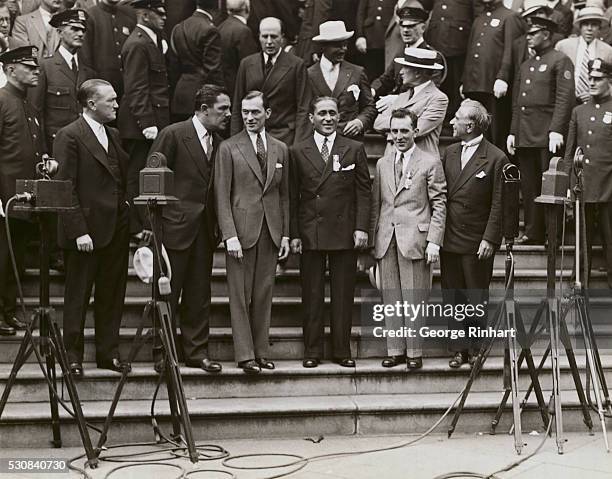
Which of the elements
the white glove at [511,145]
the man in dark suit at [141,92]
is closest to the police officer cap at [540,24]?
the white glove at [511,145]

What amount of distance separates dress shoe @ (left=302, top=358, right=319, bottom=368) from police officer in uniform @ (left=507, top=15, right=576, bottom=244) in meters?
2.58

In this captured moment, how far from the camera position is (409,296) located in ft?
23.7

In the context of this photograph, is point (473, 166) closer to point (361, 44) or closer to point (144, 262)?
point (144, 262)

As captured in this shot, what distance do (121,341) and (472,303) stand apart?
2614mm

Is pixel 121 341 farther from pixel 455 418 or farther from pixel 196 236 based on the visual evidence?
pixel 455 418

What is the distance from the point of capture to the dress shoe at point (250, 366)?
6816mm

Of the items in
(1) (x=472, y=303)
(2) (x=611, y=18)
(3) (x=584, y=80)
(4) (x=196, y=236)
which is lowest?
(1) (x=472, y=303)

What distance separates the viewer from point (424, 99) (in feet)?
25.0

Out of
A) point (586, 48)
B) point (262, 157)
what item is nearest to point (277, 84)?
point (262, 157)

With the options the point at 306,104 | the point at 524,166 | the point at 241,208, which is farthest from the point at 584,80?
the point at 241,208

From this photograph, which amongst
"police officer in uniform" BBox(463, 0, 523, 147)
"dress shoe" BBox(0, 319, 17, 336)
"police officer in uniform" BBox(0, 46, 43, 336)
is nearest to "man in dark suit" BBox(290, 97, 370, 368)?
"police officer in uniform" BBox(0, 46, 43, 336)

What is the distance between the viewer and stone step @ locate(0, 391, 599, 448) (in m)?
6.28

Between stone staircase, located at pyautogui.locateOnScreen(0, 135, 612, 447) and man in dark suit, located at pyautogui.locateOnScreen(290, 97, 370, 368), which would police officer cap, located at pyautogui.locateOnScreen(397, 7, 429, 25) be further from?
stone staircase, located at pyautogui.locateOnScreen(0, 135, 612, 447)

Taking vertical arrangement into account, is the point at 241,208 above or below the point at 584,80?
below
